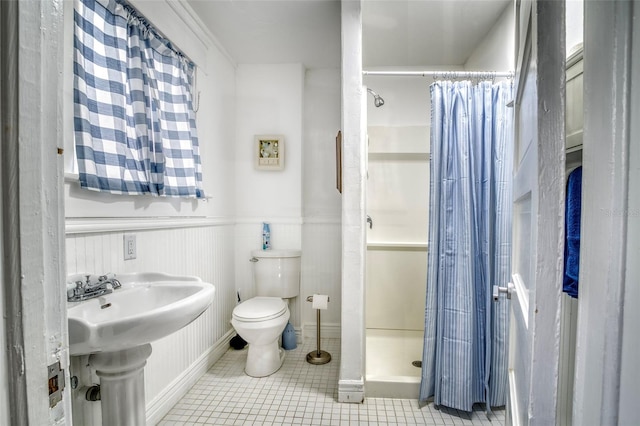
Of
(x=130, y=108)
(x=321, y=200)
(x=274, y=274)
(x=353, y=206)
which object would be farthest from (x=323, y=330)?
(x=130, y=108)

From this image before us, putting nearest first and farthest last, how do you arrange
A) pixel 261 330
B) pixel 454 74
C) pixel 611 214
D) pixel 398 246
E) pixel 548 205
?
1. pixel 611 214
2. pixel 548 205
3. pixel 454 74
4. pixel 261 330
5. pixel 398 246

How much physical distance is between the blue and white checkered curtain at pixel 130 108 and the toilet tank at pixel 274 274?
29.5 inches

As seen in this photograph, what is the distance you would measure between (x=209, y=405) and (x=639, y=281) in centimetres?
198

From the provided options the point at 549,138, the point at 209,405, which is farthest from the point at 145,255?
the point at 549,138

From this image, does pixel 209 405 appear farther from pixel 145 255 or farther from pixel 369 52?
pixel 369 52

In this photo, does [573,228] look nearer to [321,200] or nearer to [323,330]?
[321,200]

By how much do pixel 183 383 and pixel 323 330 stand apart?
115cm

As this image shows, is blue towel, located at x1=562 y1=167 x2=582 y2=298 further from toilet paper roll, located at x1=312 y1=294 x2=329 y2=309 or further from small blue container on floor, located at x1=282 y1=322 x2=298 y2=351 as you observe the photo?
small blue container on floor, located at x1=282 y1=322 x2=298 y2=351

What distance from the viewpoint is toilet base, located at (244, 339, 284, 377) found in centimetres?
203

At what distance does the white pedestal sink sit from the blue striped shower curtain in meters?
1.25

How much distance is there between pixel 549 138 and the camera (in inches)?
18.4

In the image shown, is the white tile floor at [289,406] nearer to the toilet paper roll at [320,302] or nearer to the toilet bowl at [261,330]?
the toilet bowl at [261,330]

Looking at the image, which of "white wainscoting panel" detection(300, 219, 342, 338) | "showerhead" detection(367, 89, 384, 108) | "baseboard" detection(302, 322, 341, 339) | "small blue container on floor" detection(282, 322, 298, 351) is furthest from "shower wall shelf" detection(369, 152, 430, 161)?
"small blue container on floor" detection(282, 322, 298, 351)

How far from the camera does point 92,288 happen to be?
113 cm
